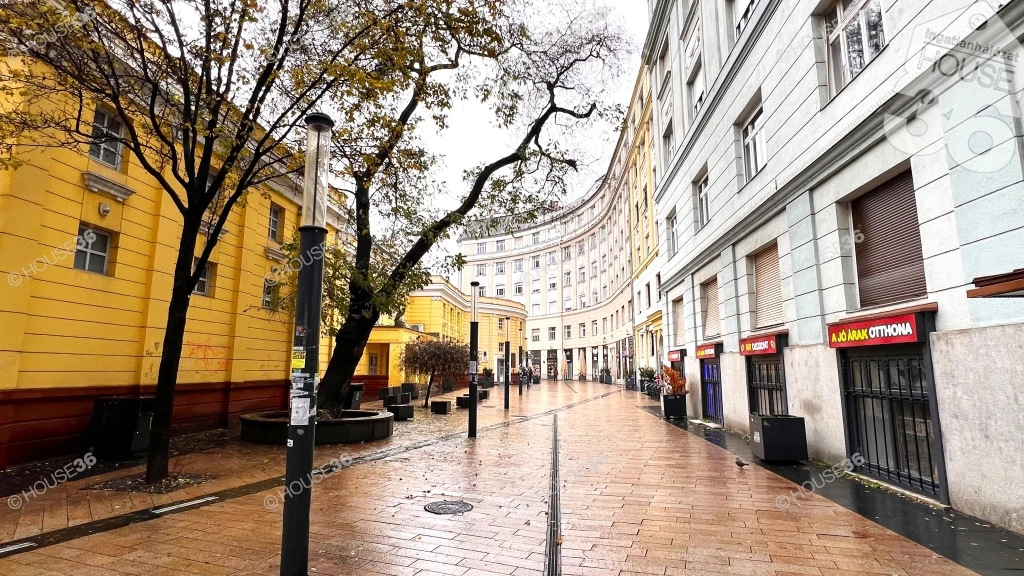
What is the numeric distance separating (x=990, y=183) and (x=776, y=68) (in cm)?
573

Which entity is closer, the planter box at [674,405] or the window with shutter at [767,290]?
the window with shutter at [767,290]

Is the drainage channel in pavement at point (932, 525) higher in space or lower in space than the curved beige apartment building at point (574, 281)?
lower

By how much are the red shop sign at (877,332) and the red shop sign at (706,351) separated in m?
→ 5.89

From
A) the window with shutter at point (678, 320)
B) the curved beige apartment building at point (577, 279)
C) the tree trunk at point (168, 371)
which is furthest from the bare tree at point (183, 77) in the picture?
the curved beige apartment building at point (577, 279)

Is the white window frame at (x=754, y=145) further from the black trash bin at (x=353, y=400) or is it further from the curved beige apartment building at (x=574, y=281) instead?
the curved beige apartment building at (x=574, y=281)

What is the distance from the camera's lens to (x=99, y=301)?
31.6 feet

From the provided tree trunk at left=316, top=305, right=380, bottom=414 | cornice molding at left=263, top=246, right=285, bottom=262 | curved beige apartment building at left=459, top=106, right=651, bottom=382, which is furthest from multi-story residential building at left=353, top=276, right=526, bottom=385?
cornice molding at left=263, top=246, right=285, bottom=262

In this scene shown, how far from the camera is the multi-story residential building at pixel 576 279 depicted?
1652 inches

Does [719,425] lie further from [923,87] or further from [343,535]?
[343,535]

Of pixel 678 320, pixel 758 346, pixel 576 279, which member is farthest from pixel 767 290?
pixel 576 279

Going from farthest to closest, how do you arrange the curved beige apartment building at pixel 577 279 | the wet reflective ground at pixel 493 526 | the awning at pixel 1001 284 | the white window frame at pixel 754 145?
the curved beige apartment building at pixel 577 279, the white window frame at pixel 754 145, the wet reflective ground at pixel 493 526, the awning at pixel 1001 284

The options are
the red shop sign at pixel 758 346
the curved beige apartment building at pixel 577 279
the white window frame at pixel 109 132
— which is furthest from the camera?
the curved beige apartment building at pixel 577 279

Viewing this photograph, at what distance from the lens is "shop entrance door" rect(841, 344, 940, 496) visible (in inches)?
246

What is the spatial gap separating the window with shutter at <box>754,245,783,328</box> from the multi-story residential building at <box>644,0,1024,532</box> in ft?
0.18
